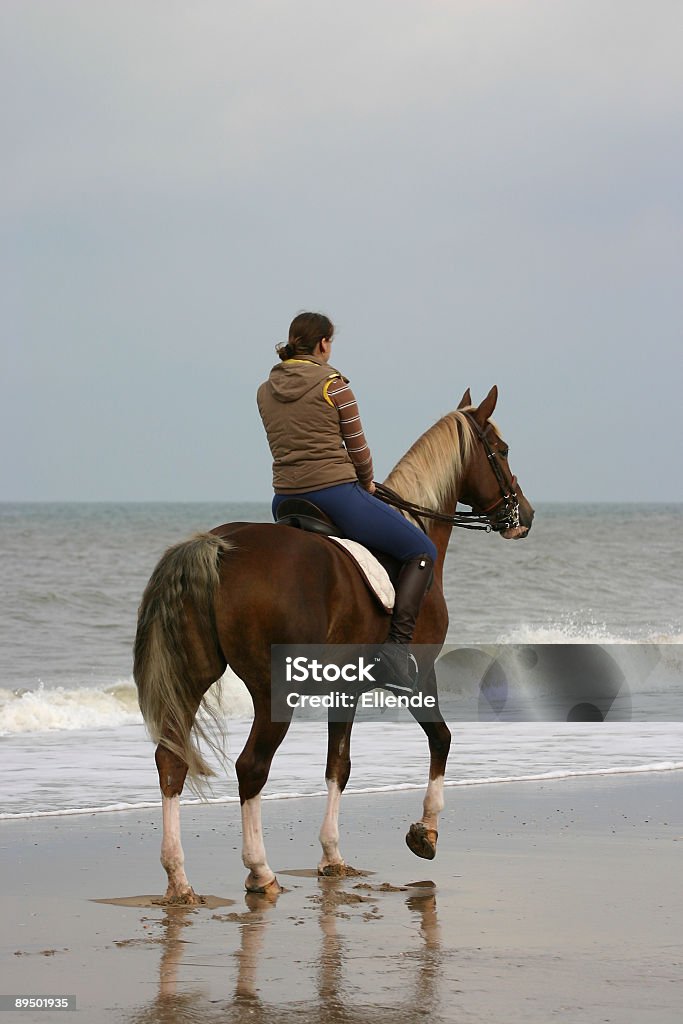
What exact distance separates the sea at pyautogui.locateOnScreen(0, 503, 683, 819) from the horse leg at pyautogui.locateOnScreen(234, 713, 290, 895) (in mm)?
908

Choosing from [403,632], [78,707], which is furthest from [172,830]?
[78,707]

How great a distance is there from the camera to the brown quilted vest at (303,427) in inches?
249

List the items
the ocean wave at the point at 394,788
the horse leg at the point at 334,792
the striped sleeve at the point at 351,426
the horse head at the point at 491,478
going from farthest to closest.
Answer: the ocean wave at the point at 394,788, the horse head at the point at 491,478, the horse leg at the point at 334,792, the striped sleeve at the point at 351,426

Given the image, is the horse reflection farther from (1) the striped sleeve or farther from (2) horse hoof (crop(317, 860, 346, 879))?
(1) the striped sleeve

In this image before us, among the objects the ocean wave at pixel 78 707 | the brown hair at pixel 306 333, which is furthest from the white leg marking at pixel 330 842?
the ocean wave at pixel 78 707

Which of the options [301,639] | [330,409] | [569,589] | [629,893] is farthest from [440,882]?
[569,589]

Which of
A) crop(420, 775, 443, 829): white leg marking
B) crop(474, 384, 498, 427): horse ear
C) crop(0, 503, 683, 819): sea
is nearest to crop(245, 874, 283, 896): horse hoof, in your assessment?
crop(420, 775, 443, 829): white leg marking

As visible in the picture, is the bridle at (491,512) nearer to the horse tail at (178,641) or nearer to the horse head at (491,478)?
the horse head at (491,478)

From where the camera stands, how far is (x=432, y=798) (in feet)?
22.5

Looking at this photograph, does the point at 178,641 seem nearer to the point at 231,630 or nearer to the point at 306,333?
the point at 231,630

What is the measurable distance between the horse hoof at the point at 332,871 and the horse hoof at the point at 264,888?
0.50m

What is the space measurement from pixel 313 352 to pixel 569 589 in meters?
30.4

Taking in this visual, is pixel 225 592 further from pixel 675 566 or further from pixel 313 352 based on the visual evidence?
pixel 675 566

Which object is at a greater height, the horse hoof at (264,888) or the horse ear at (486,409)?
the horse ear at (486,409)
